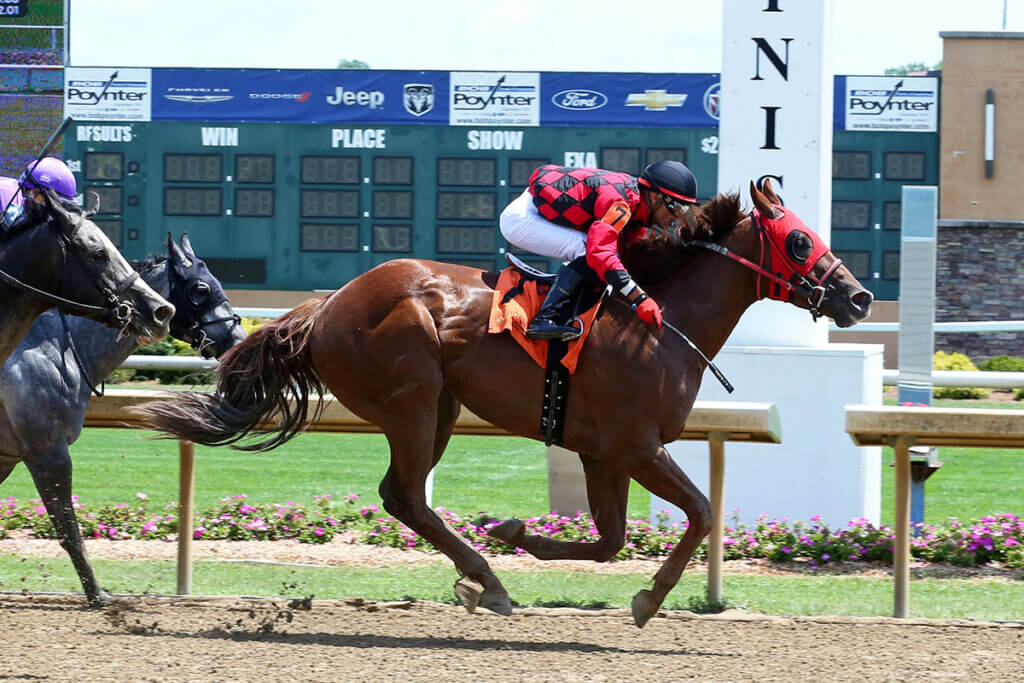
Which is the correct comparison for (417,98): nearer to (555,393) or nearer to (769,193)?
(769,193)

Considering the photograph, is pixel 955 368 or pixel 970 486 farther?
pixel 955 368

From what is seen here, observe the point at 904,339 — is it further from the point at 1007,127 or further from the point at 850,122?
the point at 1007,127

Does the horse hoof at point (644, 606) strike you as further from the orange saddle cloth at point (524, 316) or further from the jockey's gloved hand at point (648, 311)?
the jockey's gloved hand at point (648, 311)

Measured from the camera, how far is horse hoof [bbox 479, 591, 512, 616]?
4.80m

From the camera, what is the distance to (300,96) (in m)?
17.5

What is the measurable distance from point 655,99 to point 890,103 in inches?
126

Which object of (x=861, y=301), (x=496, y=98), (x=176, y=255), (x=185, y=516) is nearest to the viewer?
(x=861, y=301)

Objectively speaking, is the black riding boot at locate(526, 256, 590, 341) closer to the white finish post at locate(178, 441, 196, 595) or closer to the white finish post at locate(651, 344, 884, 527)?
the white finish post at locate(178, 441, 196, 595)

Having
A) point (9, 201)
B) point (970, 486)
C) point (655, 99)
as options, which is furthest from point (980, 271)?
point (9, 201)

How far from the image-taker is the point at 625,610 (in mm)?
5258

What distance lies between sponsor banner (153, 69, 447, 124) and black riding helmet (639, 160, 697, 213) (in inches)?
481

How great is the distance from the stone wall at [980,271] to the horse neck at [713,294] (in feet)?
48.5

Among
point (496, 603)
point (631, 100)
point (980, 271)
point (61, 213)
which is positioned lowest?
point (496, 603)

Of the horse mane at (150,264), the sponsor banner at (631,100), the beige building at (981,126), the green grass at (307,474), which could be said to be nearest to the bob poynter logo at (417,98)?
the sponsor banner at (631,100)
